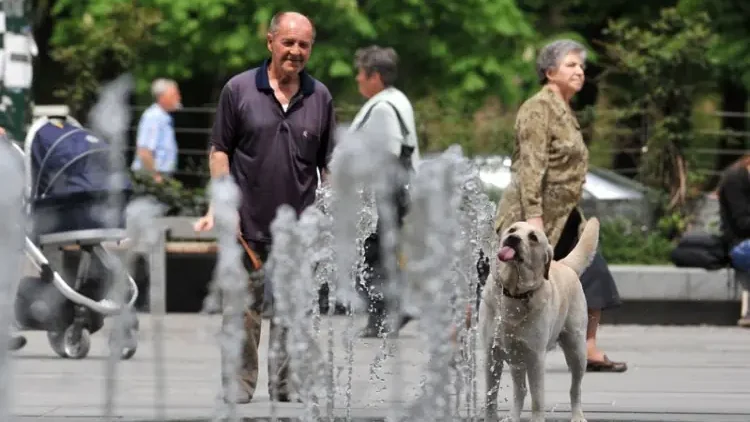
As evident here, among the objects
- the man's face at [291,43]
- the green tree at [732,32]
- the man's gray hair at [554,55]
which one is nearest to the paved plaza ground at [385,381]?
the man's face at [291,43]

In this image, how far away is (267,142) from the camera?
934cm

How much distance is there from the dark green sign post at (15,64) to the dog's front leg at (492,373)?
23.9ft

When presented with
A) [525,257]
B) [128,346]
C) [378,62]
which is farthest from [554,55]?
[128,346]

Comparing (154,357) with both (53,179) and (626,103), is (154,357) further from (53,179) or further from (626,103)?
(626,103)

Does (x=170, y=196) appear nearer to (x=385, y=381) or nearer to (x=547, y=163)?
(x=385, y=381)

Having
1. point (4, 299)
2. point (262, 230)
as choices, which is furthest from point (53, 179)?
point (4, 299)

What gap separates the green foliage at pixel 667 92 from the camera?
1939cm

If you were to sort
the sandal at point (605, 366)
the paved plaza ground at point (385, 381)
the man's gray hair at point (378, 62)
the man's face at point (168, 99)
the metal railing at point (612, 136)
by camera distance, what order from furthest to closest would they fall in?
the metal railing at point (612, 136), the man's face at point (168, 99), the man's gray hair at point (378, 62), the sandal at point (605, 366), the paved plaza ground at point (385, 381)

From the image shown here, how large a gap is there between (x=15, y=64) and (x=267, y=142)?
5.98m

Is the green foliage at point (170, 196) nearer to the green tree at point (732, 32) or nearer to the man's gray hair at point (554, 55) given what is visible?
the man's gray hair at point (554, 55)

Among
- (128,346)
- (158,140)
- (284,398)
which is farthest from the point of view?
(158,140)

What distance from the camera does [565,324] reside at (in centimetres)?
896

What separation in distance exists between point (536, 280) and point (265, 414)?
4.49ft

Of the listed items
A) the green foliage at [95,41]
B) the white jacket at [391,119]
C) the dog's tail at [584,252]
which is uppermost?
the green foliage at [95,41]
